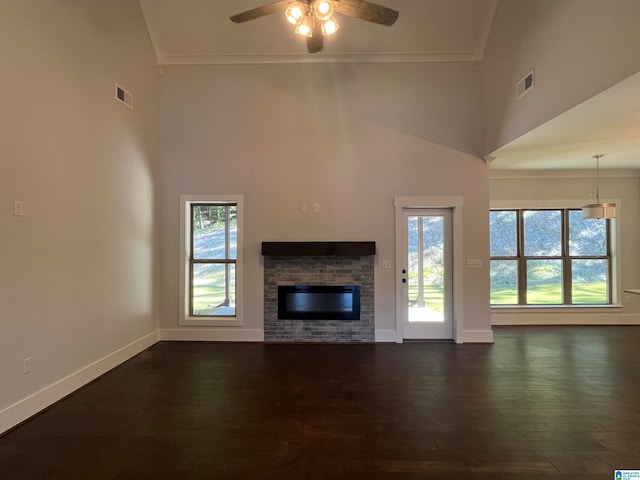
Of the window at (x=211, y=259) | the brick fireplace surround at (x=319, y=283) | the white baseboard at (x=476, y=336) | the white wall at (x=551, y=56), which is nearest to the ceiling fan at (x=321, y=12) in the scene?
the white wall at (x=551, y=56)

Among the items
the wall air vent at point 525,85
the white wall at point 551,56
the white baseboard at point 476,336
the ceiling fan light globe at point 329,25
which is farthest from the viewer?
the white baseboard at point 476,336

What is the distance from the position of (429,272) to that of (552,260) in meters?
2.83

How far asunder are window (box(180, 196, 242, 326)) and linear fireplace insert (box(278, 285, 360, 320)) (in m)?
0.83

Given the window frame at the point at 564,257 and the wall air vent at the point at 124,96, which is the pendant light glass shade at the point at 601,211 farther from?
the wall air vent at the point at 124,96

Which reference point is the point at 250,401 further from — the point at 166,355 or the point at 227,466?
the point at 166,355

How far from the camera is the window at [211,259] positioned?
533cm

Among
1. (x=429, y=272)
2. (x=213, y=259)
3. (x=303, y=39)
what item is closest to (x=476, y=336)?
(x=429, y=272)

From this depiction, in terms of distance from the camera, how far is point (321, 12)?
270 cm

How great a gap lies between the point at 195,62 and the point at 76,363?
430 centimetres

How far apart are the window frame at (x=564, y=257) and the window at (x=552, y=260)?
14mm

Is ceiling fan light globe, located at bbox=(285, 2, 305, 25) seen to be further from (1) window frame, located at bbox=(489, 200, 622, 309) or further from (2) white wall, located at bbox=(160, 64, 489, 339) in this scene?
(1) window frame, located at bbox=(489, 200, 622, 309)

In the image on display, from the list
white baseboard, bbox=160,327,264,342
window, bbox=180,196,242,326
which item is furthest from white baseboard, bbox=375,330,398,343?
window, bbox=180,196,242,326

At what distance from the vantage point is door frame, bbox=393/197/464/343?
5.12 meters

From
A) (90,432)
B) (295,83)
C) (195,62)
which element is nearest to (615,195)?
(295,83)
